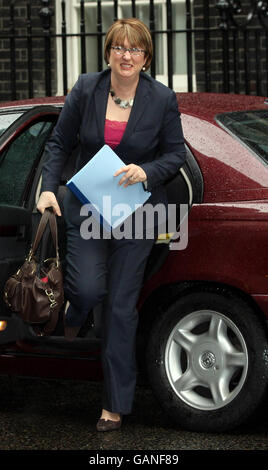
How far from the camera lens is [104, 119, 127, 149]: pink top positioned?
16.2 ft

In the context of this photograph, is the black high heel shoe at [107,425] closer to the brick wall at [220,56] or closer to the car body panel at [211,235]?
the car body panel at [211,235]

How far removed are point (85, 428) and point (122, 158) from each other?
4.19ft

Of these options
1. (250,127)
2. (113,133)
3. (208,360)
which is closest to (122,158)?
(113,133)

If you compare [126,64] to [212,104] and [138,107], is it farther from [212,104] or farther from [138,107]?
[212,104]

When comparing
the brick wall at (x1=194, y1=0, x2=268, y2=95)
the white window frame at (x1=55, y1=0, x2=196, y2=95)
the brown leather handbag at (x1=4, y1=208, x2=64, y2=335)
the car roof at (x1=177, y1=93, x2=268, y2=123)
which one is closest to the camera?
the brown leather handbag at (x1=4, y1=208, x2=64, y2=335)

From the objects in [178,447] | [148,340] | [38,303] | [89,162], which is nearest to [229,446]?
[178,447]

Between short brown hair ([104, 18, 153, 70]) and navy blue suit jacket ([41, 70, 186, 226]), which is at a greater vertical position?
short brown hair ([104, 18, 153, 70])

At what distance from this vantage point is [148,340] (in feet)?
16.9

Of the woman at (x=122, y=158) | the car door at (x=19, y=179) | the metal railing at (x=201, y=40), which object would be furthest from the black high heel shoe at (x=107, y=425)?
the metal railing at (x=201, y=40)

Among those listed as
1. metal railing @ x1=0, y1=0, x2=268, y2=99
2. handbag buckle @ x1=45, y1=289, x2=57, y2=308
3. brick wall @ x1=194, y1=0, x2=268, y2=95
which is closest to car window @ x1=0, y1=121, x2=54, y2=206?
handbag buckle @ x1=45, y1=289, x2=57, y2=308

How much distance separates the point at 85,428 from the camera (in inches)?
204

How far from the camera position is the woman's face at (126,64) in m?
4.89

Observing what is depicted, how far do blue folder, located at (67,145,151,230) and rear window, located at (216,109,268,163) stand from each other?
536 mm

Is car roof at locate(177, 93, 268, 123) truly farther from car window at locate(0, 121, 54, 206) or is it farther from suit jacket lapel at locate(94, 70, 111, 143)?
car window at locate(0, 121, 54, 206)
